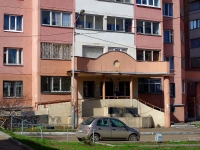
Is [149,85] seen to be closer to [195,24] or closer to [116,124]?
[116,124]

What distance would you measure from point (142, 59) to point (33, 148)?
23409mm

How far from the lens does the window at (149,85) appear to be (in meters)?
38.5

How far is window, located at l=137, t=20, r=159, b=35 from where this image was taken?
38.0 meters

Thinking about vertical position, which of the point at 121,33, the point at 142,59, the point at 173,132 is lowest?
the point at 173,132

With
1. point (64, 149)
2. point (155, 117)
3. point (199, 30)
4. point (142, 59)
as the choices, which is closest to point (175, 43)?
point (142, 59)

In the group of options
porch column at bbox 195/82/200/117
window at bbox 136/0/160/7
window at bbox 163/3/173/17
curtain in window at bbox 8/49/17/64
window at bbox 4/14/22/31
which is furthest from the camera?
porch column at bbox 195/82/200/117

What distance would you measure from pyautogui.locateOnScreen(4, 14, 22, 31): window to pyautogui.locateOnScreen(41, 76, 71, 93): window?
4957 mm

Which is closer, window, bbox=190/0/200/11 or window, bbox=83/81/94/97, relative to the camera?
window, bbox=83/81/94/97

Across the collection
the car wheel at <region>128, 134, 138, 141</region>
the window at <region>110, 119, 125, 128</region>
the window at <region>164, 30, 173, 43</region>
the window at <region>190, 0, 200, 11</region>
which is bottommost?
the car wheel at <region>128, 134, 138, 141</region>

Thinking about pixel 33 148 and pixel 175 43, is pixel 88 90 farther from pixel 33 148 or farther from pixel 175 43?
pixel 33 148

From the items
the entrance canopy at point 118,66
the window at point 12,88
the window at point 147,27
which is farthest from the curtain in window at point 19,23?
the window at point 147,27

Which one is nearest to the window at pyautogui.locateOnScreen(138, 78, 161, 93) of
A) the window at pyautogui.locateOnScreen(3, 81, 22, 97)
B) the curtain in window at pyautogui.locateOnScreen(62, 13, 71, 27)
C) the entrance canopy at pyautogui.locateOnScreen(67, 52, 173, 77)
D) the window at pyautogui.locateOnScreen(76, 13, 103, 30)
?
the entrance canopy at pyautogui.locateOnScreen(67, 52, 173, 77)

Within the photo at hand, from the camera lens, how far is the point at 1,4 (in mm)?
33312

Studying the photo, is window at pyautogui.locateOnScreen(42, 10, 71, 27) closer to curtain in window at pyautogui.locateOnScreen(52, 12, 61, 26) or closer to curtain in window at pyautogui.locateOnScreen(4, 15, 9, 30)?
curtain in window at pyautogui.locateOnScreen(52, 12, 61, 26)
